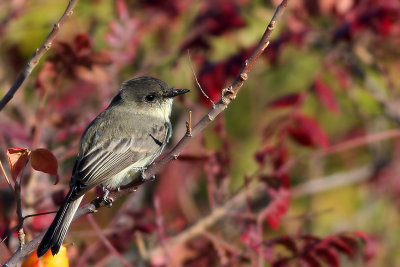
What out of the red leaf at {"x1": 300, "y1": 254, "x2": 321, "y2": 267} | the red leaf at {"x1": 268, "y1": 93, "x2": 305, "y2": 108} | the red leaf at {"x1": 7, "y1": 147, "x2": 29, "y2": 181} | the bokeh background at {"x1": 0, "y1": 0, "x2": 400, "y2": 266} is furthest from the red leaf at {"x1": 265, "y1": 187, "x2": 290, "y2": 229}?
the red leaf at {"x1": 7, "y1": 147, "x2": 29, "y2": 181}

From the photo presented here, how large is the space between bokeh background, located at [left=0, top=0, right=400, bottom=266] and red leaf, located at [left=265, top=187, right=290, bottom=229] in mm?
13

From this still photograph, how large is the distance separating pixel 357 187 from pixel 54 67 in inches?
173

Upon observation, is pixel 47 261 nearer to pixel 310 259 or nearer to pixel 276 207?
pixel 310 259

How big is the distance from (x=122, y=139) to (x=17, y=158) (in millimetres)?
1786

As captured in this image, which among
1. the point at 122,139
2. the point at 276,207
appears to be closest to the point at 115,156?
the point at 122,139

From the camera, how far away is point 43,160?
298 cm

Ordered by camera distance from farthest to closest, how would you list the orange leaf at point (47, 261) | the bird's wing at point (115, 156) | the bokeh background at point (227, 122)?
the bokeh background at point (227, 122), the bird's wing at point (115, 156), the orange leaf at point (47, 261)

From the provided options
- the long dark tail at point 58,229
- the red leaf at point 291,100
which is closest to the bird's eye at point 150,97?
the red leaf at point 291,100

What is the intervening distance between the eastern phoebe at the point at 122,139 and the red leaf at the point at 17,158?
689 millimetres

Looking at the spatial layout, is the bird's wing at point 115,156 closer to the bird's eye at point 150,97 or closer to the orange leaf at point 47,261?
the bird's eye at point 150,97

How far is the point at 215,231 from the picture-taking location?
21.5 ft

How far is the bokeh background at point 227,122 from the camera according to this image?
14.8 ft

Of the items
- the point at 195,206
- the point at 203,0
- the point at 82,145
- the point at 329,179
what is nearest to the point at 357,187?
the point at 329,179

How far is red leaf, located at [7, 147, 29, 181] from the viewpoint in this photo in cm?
290
